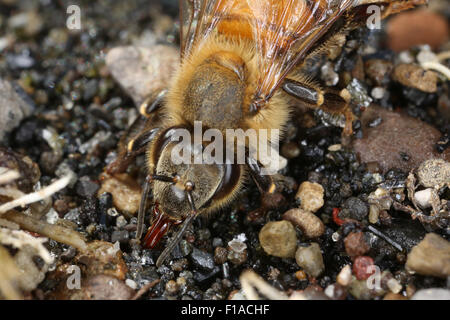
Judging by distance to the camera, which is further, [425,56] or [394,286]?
[425,56]

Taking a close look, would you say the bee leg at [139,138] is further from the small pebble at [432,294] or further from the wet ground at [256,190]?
the small pebble at [432,294]

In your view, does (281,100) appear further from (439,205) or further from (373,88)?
(439,205)

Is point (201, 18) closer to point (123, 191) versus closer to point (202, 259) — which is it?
point (123, 191)

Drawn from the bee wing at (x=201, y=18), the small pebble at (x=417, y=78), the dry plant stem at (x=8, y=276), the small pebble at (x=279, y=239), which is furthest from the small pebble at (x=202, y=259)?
the small pebble at (x=417, y=78)

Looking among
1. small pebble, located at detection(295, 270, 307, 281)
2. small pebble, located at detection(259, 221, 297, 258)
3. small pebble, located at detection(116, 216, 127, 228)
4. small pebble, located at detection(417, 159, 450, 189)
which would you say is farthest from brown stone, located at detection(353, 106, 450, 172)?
small pebble, located at detection(116, 216, 127, 228)

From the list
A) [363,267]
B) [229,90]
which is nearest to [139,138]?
[229,90]

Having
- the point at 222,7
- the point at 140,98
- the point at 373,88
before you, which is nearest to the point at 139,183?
the point at 140,98
